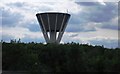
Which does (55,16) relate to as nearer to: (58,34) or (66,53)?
(58,34)

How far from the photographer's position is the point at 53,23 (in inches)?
2074

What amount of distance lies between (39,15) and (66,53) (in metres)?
A: 37.1

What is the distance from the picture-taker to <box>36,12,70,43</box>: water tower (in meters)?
50.8

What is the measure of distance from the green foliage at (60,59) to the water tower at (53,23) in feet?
104

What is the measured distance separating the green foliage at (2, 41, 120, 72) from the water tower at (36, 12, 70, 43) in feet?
104

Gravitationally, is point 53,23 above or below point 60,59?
above

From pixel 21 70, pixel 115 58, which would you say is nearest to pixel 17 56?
pixel 21 70

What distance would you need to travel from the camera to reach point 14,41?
64.9ft

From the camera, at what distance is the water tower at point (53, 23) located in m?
50.8

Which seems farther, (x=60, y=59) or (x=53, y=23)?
(x=53, y=23)

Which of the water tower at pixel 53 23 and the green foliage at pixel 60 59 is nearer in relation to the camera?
the green foliage at pixel 60 59

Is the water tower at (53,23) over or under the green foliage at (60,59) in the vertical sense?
over

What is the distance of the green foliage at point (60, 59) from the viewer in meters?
14.5

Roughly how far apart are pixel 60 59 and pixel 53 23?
36169 mm
